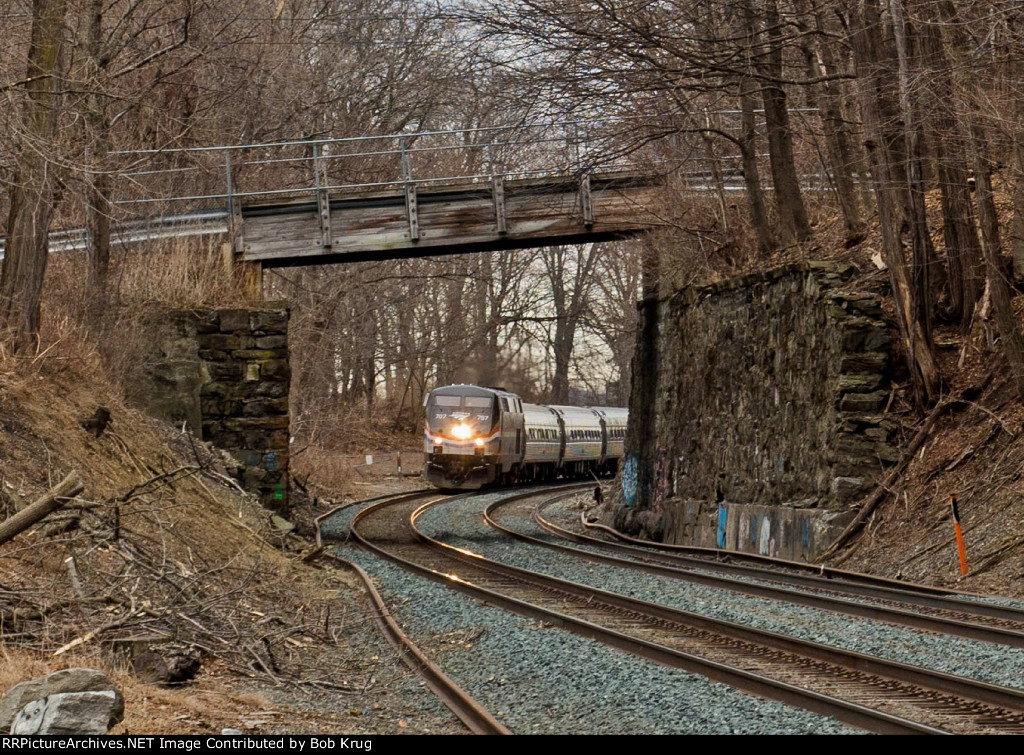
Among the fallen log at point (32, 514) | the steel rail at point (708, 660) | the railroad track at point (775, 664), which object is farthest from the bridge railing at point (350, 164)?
the railroad track at point (775, 664)

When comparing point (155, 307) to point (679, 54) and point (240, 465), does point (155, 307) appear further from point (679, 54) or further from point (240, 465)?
point (679, 54)

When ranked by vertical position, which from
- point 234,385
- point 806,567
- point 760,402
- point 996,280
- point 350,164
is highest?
point 350,164

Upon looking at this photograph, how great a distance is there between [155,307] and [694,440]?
9797mm

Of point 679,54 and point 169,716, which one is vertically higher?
point 679,54

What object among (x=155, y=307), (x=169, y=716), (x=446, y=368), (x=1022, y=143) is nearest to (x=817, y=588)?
(x=1022, y=143)

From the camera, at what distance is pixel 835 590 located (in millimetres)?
14227

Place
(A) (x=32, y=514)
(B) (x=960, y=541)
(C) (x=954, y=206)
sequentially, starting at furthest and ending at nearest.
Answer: (C) (x=954, y=206)
(B) (x=960, y=541)
(A) (x=32, y=514)

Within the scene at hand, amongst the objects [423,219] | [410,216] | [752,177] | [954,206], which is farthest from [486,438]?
[954,206]

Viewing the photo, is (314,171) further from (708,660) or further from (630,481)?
(708,660)

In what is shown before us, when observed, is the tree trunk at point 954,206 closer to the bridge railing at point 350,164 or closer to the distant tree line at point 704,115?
the distant tree line at point 704,115

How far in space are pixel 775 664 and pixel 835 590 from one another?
4779 mm

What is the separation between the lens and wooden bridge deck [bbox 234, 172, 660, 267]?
23391 mm

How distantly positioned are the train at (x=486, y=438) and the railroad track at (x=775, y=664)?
21424 mm

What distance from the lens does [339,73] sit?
3838cm
